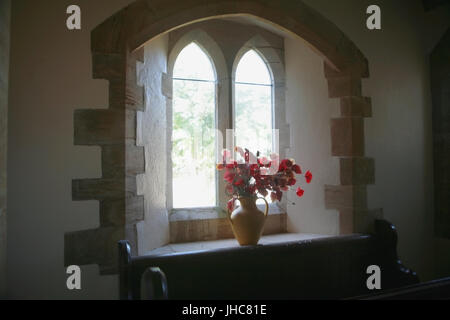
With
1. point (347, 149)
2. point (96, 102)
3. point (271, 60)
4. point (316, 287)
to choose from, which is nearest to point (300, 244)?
point (316, 287)

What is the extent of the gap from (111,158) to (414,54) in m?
2.46

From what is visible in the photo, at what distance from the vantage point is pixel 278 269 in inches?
84.9

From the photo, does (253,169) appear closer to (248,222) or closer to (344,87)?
(248,222)

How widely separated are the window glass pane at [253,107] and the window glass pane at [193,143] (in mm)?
241

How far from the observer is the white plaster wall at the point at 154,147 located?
7.95 feet

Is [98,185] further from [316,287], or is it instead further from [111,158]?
[316,287]

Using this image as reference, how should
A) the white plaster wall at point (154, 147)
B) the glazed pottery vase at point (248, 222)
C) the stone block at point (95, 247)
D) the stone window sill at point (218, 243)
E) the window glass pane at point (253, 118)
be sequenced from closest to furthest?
the stone block at point (95, 247), the glazed pottery vase at point (248, 222), the white plaster wall at point (154, 147), the stone window sill at point (218, 243), the window glass pane at point (253, 118)

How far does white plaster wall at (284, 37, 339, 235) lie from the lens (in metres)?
2.82

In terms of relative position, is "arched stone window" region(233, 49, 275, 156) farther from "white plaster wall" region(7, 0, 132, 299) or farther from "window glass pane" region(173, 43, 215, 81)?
"white plaster wall" region(7, 0, 132, 299)

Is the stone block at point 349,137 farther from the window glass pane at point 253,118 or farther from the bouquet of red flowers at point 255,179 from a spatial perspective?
the window glass pane at point 253,118

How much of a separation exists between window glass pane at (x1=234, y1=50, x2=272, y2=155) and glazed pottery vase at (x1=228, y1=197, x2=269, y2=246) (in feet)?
3.04

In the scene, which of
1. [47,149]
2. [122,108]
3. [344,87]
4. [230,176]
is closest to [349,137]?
[344,87]

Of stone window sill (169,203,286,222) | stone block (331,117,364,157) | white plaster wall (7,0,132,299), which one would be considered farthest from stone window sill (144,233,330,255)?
stone block (331,117,364,157)

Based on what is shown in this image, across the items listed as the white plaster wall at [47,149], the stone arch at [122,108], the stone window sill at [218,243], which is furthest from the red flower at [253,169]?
the white plaster wall at [47,149]
